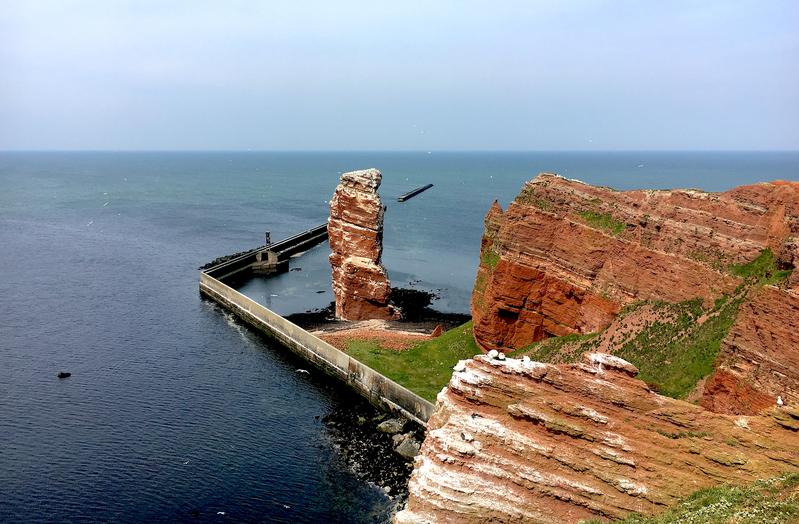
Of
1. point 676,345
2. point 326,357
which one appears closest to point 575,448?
point 676,345

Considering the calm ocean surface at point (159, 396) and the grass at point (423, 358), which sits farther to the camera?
the grass at point (423, 358)

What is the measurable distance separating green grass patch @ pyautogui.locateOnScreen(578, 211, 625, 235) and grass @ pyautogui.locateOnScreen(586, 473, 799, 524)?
24060 mm

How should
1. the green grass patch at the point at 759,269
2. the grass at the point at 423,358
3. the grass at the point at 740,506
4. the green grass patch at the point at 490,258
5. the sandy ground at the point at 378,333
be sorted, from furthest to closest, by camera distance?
1. the sandy ground at the point at 378,333
2. the green grass patch at the point at 490,258
3. the grass at the point at 423,358
4. the green grass patch at the point at 759,269
5. the grass at the point at 740,506

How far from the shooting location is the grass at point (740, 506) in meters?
18.4

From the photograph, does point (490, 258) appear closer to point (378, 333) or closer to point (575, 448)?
point (378, 333)

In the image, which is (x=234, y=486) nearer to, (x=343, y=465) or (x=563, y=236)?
(x=343, y=465)

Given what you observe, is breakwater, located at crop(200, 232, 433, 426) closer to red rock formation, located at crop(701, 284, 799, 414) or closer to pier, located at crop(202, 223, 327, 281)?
pier, located at crop(202, 223, 327, 281)

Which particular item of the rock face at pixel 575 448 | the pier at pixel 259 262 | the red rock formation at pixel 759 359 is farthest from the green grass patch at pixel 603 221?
the pier at pixel 259 262

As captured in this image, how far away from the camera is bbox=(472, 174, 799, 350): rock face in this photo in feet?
122

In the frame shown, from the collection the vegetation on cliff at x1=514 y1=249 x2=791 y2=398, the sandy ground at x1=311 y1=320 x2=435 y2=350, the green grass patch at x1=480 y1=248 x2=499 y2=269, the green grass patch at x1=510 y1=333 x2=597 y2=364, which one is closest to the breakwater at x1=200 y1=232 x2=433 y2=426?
the sandy ground at x1=311 y1=320 x2=435 y2=350

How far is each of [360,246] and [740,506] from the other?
1950 inches

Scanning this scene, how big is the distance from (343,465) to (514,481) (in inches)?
725

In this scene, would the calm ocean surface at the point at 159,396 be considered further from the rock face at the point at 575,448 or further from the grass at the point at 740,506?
the grass at the point at 740,506

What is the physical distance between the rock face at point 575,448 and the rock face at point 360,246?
41064 millimetres
